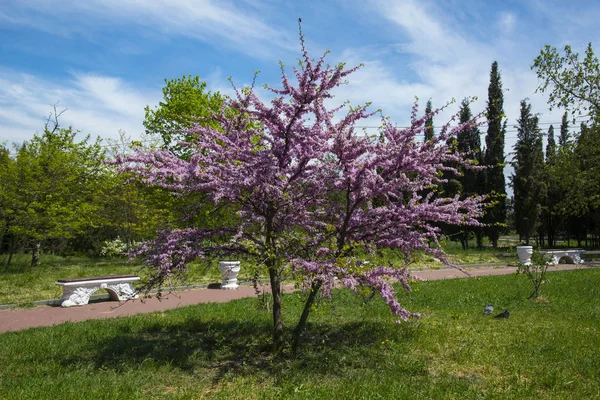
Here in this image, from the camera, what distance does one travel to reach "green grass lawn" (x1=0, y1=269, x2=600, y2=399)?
178 inches

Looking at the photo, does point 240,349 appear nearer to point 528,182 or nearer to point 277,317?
point 277,317

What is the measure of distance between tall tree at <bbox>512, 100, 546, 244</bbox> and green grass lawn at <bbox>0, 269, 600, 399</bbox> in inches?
1153

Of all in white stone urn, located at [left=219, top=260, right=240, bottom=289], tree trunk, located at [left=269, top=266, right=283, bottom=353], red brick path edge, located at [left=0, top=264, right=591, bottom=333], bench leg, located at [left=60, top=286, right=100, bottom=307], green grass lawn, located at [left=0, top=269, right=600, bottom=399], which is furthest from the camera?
white stone urn, located at [left=219, top=260, right=240, bottom=289]

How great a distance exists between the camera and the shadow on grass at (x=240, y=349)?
17.8 ft

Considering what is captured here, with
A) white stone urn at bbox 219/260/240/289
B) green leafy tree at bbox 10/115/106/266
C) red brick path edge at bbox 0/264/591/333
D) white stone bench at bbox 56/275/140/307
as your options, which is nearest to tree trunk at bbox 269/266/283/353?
red brick path edge at bbox 0/264/591/333

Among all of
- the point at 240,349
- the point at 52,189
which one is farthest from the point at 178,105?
the point at 240,349

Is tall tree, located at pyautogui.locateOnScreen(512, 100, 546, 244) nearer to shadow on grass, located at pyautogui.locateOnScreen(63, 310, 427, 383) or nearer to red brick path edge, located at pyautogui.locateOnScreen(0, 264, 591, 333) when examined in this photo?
red brick path edge, located at pyautogui.locateOnScreen(0, 264, 591, 333)

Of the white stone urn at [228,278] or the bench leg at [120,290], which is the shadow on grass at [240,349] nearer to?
the bench leg at [120,290]

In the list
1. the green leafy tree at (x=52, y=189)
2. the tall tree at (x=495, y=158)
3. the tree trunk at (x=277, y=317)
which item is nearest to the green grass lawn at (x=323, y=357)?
the tree trunk at (x=277, y=317)

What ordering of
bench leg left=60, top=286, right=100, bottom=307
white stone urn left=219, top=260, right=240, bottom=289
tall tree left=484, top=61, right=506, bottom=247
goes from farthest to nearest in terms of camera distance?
tall tree left=484, top=61, right=506, bottom=247, white stone urn left=219, top=260, right=240, bottom=289, bench leg left=60, top=286, right=100, bottom=307

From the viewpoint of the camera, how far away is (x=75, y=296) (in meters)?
11.6

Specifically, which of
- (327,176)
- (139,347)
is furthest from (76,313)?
(327,176)

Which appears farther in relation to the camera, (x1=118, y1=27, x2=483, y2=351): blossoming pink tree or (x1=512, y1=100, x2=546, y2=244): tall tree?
(x1=512, y1=100, x2=546, y2=244): tall tree

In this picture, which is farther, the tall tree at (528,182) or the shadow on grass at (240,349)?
the tall tree at (528,182)
